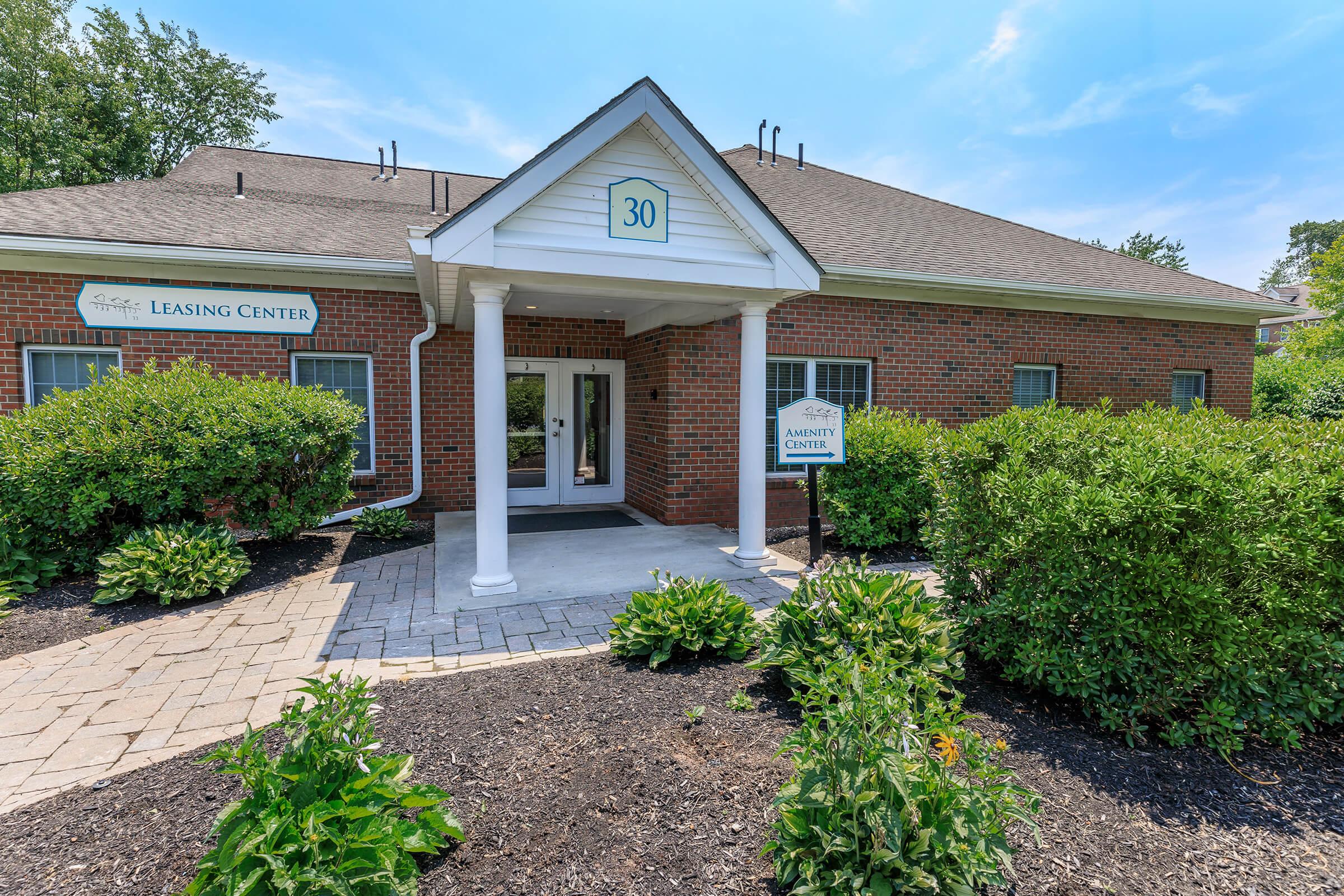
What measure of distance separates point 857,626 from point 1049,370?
8978 mm

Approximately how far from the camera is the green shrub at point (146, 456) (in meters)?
5.33

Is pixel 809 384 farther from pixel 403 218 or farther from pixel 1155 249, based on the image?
pixel 1155 249

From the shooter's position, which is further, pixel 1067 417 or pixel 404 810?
pixel 1067 417

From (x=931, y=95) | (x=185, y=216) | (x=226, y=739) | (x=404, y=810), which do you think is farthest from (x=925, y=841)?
(x=185, y=216)

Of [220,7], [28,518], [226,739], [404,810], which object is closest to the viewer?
[404,810]

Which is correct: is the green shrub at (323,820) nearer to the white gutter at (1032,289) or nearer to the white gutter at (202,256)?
the white gutter at (202,256)

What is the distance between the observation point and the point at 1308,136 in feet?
46.0

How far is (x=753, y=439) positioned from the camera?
20.3ft

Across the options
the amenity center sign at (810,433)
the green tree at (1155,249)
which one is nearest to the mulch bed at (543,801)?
Result: the amenity center sign at (810,433)

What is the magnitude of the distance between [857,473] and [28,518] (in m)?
7.64

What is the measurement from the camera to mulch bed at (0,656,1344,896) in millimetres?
2049

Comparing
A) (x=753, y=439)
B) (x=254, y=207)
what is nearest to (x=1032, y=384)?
(x=753, y=439)

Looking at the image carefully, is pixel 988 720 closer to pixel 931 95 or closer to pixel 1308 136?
pixel 931 95

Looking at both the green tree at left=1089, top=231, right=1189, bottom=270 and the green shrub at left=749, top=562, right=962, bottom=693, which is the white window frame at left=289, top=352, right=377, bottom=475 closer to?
the green shrub at left=749, top=562, right=962, bottom=693
